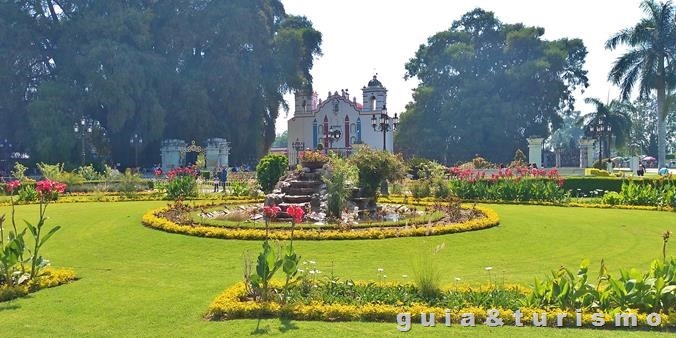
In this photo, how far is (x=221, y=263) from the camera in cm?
883

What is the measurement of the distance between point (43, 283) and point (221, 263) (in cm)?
246

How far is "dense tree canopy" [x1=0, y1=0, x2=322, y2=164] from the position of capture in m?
33.8

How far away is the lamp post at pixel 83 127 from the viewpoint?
119ft

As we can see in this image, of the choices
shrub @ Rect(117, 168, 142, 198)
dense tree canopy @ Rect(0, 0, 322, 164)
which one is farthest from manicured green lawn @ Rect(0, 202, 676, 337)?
dense tree canopy @ Rect(0, 0, 322, 164)

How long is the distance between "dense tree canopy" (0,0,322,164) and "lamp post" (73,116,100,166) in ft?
1.78

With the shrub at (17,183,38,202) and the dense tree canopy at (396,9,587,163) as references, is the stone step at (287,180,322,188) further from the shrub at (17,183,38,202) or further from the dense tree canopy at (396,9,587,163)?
the dense tree canopy at (396,9,587,163)

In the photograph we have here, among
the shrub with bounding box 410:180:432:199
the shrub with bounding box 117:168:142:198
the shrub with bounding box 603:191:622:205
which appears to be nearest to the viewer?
the shrub with bounding box 603:191:622:205

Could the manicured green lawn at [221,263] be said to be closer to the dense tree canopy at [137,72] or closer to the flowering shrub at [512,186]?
the flowering shrub at [512,186]

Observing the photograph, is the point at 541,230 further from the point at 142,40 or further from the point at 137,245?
the point at 142,40

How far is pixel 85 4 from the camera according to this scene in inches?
1431

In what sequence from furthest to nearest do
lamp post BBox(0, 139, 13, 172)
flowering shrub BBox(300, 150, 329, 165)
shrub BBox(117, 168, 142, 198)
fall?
lamp post BBox(0, 139, 13, 172)
shrub BBox(117, 168, 142, 198)
flowering shrub BBox(300, 150, 329, 165)

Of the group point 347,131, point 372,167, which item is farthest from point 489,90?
point 372,167

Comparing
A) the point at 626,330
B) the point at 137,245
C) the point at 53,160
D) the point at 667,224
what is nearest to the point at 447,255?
the point at 626,330

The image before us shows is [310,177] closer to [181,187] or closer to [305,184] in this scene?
[305,184]
